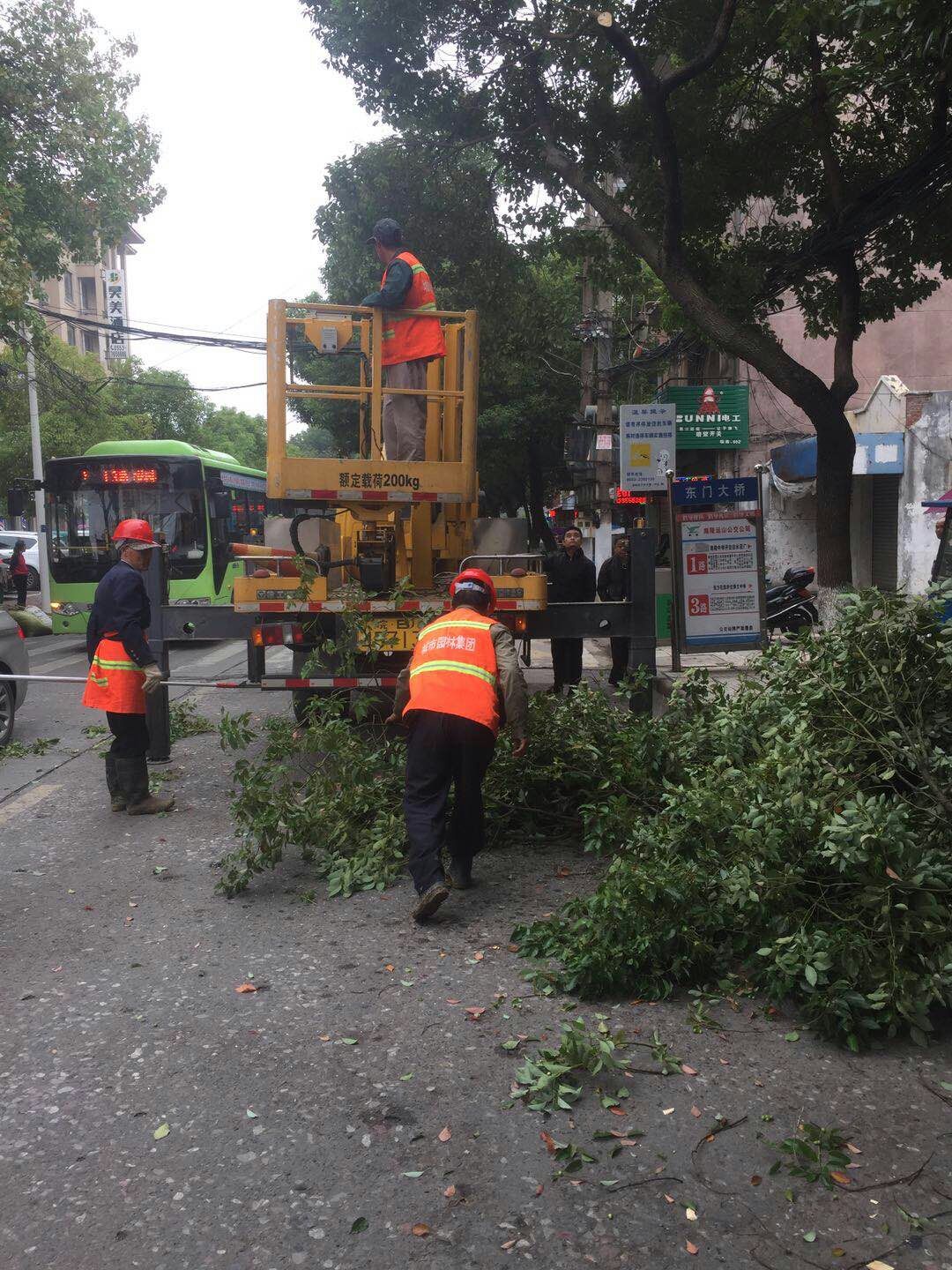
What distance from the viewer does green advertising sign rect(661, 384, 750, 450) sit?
21344 millimetres

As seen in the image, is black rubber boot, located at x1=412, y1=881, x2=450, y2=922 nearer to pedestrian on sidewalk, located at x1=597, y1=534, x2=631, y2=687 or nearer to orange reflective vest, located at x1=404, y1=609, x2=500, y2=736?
orange reflective vest, located at x1=404, y1=609, x2=500, y2=736

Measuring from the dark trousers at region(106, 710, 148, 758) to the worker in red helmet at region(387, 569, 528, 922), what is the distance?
2.38m

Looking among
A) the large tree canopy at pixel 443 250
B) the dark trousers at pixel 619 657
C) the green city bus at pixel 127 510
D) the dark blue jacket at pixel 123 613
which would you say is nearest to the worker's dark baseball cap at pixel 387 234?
the large tree canopy at pixel 443 250

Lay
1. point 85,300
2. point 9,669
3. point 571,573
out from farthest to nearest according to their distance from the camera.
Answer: point 85,300 < point 571,573 < point 9,669

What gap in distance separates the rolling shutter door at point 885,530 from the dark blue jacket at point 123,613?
15951 mm

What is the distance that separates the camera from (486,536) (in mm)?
8688

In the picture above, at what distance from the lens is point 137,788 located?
7012mm

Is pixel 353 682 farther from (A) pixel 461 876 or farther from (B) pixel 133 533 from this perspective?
(A) pixel 461 876

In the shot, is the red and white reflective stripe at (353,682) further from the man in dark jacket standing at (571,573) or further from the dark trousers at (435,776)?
the man in dark jacket standing at (571,573)

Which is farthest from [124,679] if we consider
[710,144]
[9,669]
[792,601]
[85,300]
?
[85,300]

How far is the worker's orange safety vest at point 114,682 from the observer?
22.7 ft

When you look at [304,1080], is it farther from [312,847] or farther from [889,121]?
[889,121]

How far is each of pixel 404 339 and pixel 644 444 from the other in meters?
8.49

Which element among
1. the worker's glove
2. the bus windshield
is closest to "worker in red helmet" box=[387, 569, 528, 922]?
the worker's glove
